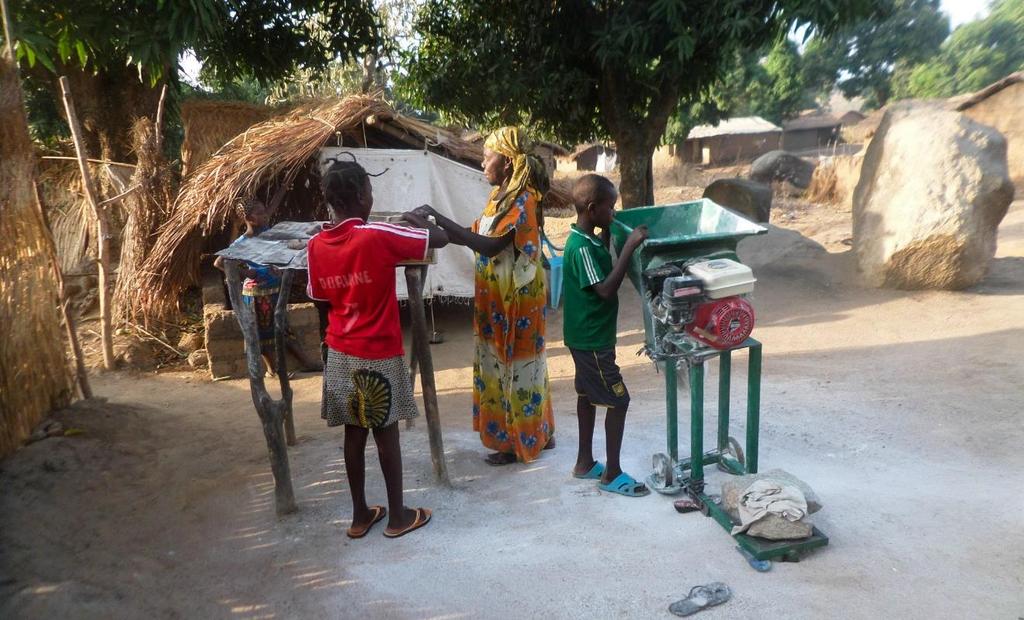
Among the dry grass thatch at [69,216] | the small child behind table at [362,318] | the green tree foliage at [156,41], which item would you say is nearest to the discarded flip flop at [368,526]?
the small child behind table at [362,318]

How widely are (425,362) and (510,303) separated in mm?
469

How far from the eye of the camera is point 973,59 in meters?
26.2

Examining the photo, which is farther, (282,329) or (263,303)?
(263,303)

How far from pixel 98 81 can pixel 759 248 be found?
8364 millimetres

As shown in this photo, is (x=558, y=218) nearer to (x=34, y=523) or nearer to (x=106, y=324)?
(x=106, y=324)

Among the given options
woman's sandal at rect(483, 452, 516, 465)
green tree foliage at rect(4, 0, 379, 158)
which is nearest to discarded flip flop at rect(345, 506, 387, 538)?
woman's sandal at rect(483, 452, 516, 465)

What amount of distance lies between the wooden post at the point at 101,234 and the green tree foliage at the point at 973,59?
29.6 metres

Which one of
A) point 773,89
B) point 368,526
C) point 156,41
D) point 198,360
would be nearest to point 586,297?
point 368,526

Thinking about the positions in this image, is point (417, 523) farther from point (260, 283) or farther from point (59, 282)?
point (59, 282)

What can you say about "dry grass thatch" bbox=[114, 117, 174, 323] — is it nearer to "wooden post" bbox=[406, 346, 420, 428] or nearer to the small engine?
"wooden post" bbox=[406, 346, 420, 428]

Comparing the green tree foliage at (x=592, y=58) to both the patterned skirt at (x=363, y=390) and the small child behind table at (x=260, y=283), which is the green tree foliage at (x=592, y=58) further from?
the patterned skirt at (x=363, y=390)

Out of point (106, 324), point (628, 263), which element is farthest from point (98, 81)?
point (628, 263)

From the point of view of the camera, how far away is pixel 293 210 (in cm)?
740

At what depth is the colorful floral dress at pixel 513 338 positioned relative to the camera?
2943 millimetres
